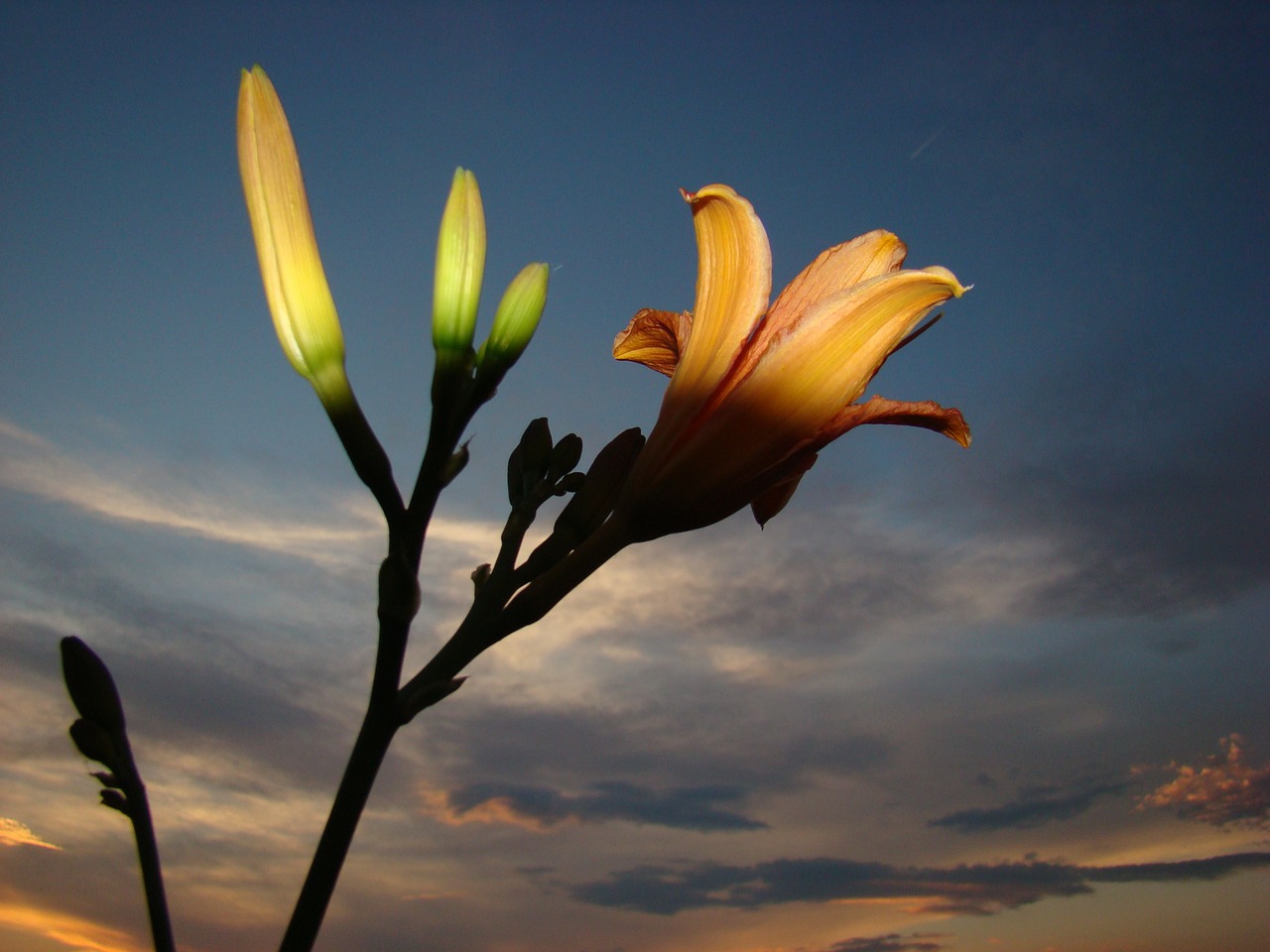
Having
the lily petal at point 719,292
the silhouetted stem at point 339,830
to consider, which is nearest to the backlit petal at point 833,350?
the lily petal at point 719,292

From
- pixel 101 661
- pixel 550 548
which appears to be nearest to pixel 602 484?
pixel 550 548

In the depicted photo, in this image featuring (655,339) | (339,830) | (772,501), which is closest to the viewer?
A: (339,830)

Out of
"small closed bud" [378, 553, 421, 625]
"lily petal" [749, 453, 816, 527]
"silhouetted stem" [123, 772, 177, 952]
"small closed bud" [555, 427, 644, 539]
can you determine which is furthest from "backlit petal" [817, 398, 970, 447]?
"silhouetted stem" [123, 772, 177, 952]

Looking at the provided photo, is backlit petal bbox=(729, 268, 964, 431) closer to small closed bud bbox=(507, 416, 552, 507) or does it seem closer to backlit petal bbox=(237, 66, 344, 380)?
small closed bud bbox=(507, 416, 552, 507)

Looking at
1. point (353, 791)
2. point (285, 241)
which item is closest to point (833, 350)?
point (285, 241)

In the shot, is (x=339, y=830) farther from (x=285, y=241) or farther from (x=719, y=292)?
(x=719, y=292)

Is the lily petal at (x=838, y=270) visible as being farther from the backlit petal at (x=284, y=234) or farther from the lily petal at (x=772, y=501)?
the backlit petal at (x=284, y=234)
